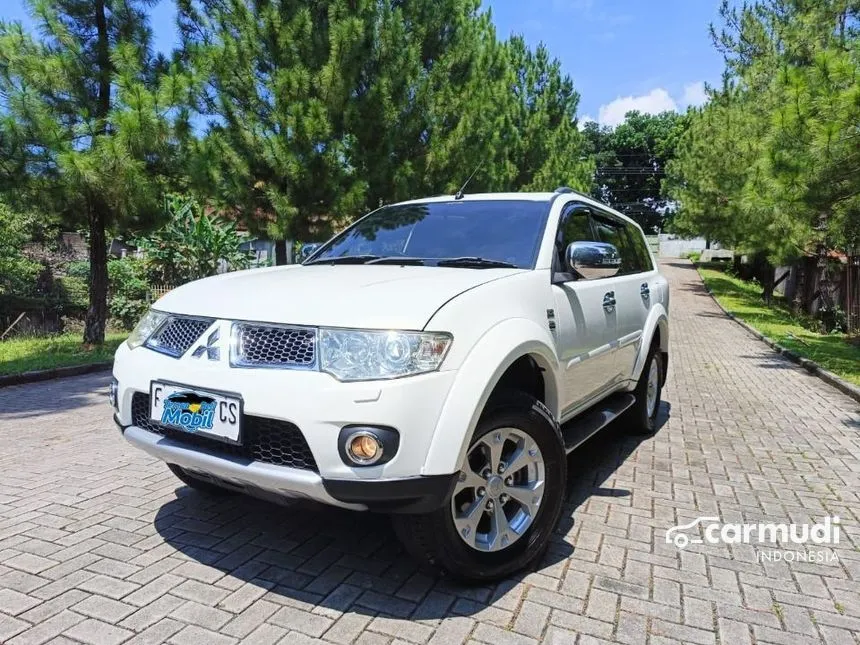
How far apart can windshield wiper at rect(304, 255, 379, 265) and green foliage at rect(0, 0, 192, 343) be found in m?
5.80

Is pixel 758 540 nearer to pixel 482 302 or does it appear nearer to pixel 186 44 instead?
pixel 482 302

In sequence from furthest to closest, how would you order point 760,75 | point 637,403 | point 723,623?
point 760,75, point 637,403, point 723,623

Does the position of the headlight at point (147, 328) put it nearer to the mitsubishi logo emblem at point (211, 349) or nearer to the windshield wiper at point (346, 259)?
the mitsubishi logo emblem at point (211, 349)

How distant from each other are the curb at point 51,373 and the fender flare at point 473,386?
7.18m

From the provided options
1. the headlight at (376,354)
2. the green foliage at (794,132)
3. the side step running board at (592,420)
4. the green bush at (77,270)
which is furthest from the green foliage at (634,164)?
the headlight at (376,354)

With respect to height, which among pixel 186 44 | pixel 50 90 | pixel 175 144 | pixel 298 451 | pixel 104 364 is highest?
pixel 186 44

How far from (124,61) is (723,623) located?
9719 millimetres

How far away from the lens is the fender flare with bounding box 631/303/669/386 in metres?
4.66

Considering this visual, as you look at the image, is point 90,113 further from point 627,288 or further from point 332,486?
point 332,486

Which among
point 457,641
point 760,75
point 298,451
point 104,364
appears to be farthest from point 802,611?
point 760,75

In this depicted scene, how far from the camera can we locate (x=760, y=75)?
56.9 feet

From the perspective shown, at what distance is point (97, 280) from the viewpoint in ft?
32.9

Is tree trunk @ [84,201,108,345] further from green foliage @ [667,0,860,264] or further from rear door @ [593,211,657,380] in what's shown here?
green foliage @ [667,0,860,264]

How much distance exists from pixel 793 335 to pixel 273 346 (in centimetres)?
1309
